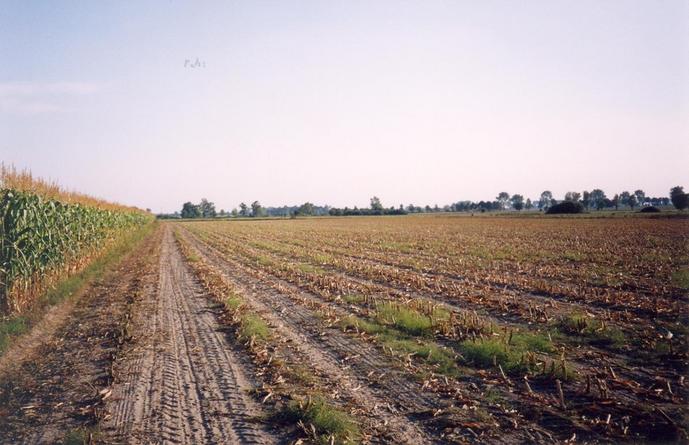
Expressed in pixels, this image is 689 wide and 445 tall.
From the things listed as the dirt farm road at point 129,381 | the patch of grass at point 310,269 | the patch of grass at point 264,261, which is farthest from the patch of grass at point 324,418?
the patch of grass at point 264,261

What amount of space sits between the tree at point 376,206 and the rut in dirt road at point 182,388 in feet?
471

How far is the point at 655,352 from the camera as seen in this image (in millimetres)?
7254

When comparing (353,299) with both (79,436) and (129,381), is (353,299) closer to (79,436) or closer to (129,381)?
(129,381)

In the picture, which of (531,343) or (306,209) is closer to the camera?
(531,343)

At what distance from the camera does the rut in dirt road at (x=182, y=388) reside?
4.98 meters

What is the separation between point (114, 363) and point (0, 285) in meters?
5.70

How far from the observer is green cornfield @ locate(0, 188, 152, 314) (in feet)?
35.1

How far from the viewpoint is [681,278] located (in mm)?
13953

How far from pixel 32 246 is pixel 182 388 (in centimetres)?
866

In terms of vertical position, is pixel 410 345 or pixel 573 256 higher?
pixel 573 256

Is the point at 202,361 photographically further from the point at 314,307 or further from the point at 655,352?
the point at 655,352

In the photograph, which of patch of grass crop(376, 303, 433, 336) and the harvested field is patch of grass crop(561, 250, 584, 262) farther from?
patch of grass crop(376, 303, 433, 336)

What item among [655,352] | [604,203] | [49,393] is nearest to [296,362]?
[49,393]

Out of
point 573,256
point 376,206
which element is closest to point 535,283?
point 573,256
